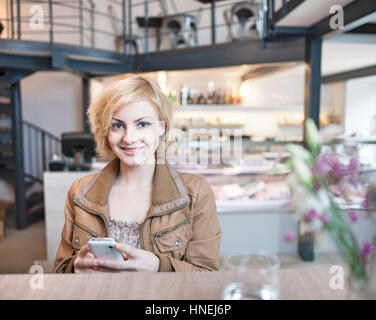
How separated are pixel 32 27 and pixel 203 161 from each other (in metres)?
5.11

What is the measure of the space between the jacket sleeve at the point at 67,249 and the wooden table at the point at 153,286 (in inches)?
10.8

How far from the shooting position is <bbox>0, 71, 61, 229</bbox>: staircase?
6375 mm

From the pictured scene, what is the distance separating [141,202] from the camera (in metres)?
1.49

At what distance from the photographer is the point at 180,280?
1.06 m

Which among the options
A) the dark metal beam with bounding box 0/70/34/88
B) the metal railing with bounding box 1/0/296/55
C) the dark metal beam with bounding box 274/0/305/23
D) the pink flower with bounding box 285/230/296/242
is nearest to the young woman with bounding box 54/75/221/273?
the pink flower with bounding box 285/230/296/242

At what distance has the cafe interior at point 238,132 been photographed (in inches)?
27.4

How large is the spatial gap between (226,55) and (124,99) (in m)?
3.83

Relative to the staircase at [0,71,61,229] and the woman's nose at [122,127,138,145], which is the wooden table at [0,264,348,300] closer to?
the woman's nose at [122,127,138,145]

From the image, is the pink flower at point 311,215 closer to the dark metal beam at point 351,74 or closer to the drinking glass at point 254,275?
the drinking glass at point 254,275

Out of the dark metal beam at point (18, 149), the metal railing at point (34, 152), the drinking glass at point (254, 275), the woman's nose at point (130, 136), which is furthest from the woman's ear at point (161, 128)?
the metal railing at point (34, 152)

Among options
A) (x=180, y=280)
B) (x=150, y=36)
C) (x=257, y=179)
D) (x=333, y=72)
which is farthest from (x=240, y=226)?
(x=150, y=36)

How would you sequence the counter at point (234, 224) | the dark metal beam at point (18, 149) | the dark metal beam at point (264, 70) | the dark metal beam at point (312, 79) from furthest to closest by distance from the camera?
the dark metal beam at point (18, 149), the dark metal beam at point (264, 70), the counter at point (234, 224), the dark metal beam at point (312, 79)

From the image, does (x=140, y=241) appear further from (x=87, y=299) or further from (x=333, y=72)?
(x=333, y=72)

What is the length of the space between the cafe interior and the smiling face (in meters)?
0.26
